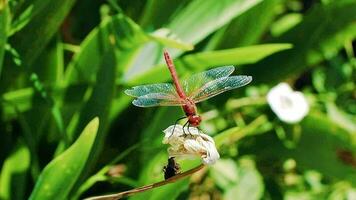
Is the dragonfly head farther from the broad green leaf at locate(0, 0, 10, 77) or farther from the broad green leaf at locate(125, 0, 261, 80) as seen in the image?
the broad green leaf at locate(125, 0, 261, 80)

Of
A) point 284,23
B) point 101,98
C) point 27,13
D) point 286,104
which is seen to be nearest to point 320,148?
point 286,104

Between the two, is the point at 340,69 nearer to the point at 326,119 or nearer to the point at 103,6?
the point at 326,119

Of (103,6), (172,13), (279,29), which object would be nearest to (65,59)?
(103,6)

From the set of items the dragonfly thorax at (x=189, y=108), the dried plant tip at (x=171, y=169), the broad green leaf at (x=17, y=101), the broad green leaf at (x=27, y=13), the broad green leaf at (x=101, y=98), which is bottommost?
the dried plant tip at (x=171, y=169)

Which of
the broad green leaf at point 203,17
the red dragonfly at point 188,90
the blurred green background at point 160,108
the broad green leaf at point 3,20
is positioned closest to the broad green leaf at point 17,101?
the blurred green background at point 160,108

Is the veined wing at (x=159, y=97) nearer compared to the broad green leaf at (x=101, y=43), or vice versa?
the veined wing at (x=159, y=97)

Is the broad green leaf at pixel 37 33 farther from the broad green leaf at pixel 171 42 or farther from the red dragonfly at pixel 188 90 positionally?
the red dragonfly at pixel 188 90

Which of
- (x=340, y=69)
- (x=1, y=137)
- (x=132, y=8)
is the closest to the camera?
(x=1, y=137)
